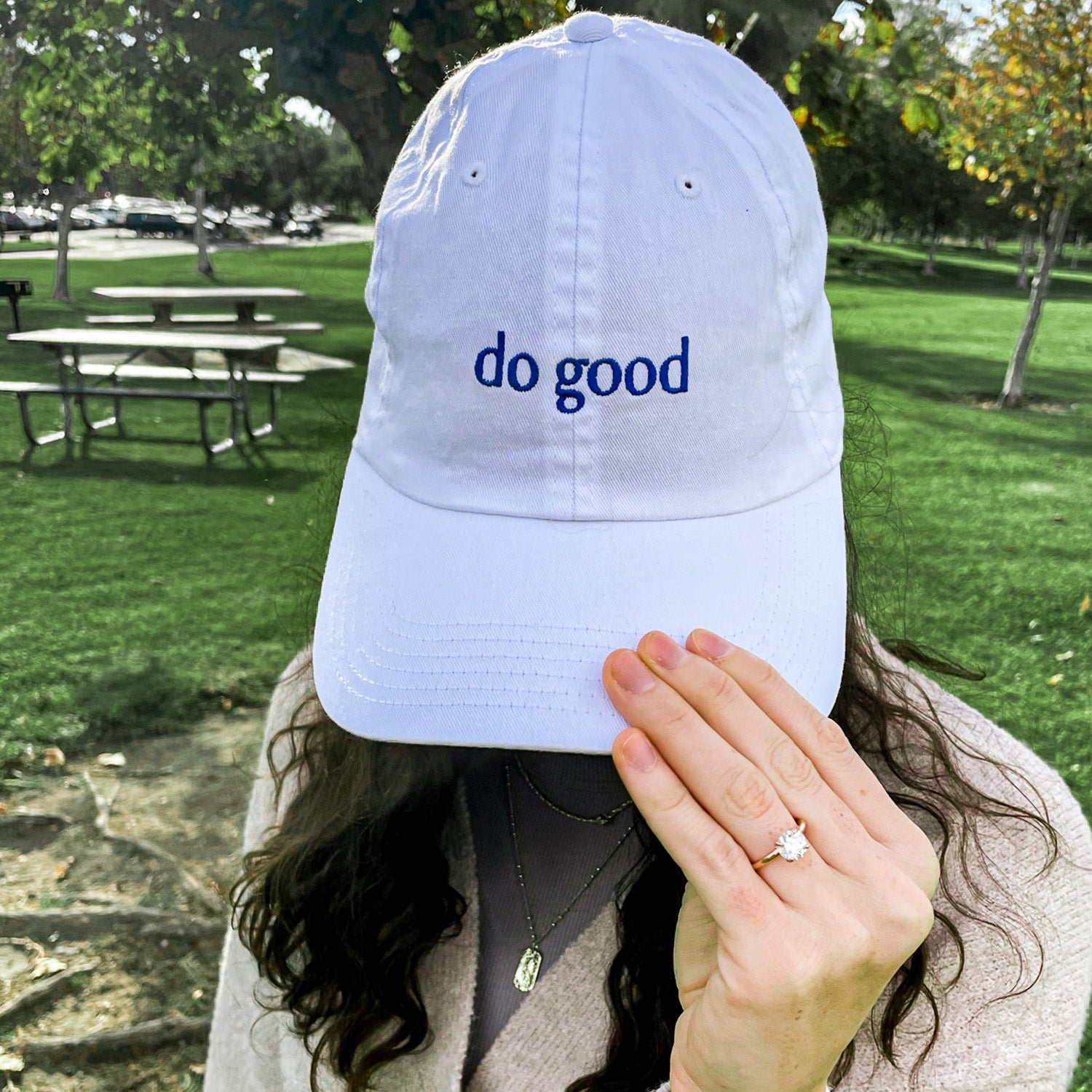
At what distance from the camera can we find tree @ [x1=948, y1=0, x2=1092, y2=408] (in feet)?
35.1

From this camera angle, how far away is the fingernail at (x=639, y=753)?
1.01 meters

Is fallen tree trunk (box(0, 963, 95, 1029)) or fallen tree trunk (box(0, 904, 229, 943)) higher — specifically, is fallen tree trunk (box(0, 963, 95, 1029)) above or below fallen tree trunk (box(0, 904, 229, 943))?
below

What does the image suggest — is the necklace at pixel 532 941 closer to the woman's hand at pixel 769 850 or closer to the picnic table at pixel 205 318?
the woman's hand at pixel 769 850

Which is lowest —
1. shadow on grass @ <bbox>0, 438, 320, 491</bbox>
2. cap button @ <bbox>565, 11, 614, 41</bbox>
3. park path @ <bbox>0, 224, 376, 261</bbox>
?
park path @ <bbox>0, 224, 376, 261</bbox>

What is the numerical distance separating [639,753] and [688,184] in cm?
56

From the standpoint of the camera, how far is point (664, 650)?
1078 millimetres

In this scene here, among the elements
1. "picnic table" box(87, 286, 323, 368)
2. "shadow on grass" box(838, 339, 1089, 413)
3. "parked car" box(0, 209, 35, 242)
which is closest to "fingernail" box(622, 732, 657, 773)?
"picnic table" box(87, 286, 323, 368)

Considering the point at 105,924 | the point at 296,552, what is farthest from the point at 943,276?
the point at 105,924

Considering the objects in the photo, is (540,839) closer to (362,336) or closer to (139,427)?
(139,427)

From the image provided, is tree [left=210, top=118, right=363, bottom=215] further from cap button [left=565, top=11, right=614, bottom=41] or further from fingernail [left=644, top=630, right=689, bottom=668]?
fingernail [left=644, top=630, right=689, bottom=668]

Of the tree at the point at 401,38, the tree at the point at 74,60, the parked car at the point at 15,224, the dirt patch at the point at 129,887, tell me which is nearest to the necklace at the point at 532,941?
the tree at the point at 401,38

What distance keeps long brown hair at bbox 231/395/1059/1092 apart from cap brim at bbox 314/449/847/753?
33cm

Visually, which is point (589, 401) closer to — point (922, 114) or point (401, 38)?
point (401, 38)

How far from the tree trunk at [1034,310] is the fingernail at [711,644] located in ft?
41.6
